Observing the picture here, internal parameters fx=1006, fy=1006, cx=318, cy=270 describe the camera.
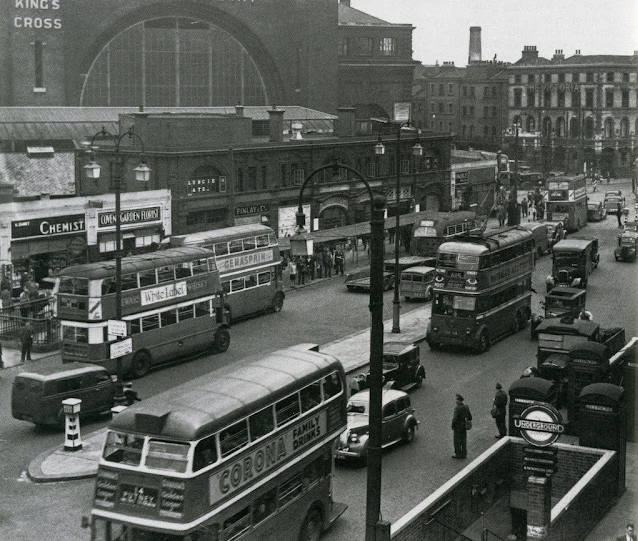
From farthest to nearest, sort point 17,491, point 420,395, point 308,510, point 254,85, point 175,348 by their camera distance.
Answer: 1. point 254,85
2. point 175,348
3. point 420,395
4. point 17,491
5. point 308,510

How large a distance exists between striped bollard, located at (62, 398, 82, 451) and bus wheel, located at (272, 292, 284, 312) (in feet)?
61.8

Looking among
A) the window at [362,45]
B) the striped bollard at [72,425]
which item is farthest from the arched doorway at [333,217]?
the window at [362,45]

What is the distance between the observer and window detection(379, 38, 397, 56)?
99438 mm

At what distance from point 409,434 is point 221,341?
12.2 meters

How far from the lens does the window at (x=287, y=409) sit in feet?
62.0

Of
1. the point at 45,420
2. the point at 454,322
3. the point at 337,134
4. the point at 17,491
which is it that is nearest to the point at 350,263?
the point at 337,134

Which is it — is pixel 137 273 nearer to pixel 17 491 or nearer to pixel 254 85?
pixel 17 491

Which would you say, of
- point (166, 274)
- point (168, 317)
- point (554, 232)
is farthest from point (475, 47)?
point (168, 317)

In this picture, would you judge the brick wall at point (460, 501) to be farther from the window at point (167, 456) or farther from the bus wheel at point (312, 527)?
the window at point (167, 456)

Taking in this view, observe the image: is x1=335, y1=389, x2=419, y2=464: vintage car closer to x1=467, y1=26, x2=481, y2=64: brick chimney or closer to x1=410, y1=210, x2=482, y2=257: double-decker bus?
x1=410, y1=210, x2=482, y2=257: double-decker bus

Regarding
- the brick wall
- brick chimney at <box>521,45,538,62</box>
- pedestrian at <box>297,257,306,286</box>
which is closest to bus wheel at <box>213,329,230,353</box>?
pedestrian at <box>297,257,306,286</box>

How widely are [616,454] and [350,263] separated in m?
34.9

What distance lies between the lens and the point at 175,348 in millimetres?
34719

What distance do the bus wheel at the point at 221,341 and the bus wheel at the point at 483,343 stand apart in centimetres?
918
